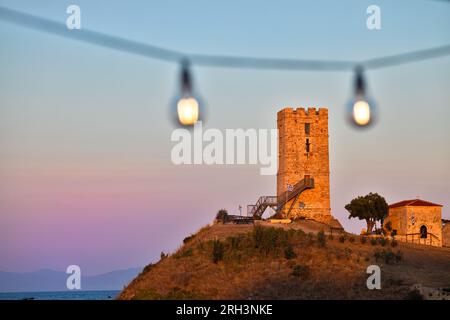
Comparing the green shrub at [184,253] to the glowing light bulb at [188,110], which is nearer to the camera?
the glowing light bulb at [188,110]

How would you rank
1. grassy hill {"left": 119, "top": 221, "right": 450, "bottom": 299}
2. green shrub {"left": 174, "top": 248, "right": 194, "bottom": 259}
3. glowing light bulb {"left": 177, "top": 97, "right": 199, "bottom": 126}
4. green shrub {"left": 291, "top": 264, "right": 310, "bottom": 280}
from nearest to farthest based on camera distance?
glowing light bulb {"left": 177, "top": 97, "right": 199, "bottom": 126}, grassy hill {"left": 119, "top": 221, "right": 450, "bottom": 299}, green shrub {"left": 291, "top": 264, "right": 310, "bottom": 280}, green shrub {"left": 174, "top": 248, "right": 194, "bottom": 259}

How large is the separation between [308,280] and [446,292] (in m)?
6.55

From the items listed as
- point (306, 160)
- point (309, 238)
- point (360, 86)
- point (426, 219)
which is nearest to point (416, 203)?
point (426, 219)

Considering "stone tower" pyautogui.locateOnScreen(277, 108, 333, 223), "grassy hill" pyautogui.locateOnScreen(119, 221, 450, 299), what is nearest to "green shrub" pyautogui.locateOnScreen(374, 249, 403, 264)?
"grassy hill" pyautogui.locateOnScreen(119, 221, 450, 299)

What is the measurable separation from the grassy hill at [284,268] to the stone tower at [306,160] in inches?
528

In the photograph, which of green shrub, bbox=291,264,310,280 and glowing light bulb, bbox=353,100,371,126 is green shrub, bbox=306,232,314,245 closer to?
green shrub, bbox=291,264,310,280

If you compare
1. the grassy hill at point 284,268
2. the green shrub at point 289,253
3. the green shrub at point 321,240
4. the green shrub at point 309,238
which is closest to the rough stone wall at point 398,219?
the grassy hill at point 284,268

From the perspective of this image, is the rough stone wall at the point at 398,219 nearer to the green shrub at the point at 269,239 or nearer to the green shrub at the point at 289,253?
the green shrub at the point at 269,239

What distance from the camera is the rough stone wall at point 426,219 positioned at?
6519 centimetres

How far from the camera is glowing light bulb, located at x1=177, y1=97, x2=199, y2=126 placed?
15.7m

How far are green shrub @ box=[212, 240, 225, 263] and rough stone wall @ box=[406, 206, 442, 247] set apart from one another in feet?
89.7

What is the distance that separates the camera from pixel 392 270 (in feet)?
130
